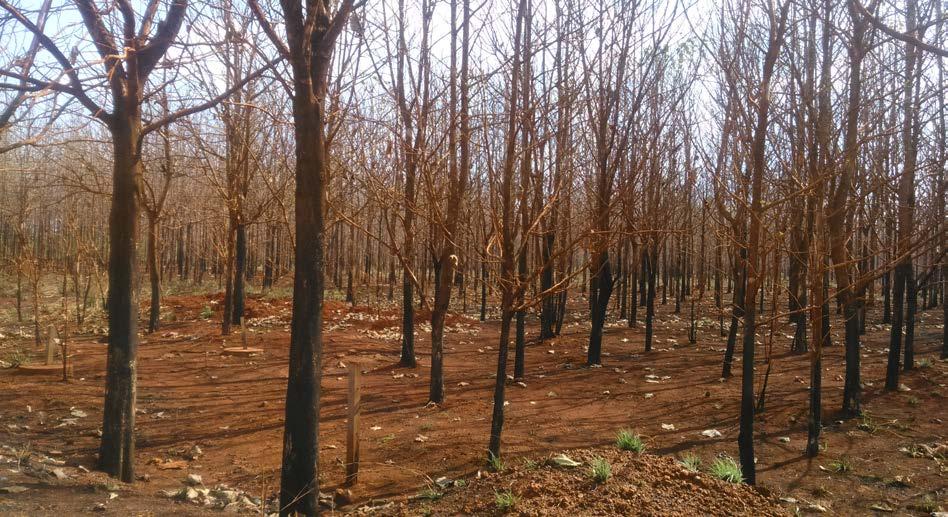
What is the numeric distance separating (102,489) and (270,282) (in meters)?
24.0

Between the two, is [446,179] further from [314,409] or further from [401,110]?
[314,409]

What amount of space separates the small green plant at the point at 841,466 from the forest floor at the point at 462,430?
0.02 m

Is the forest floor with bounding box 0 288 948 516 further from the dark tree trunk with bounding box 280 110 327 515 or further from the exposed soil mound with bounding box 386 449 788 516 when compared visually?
the dark tree trunk with bounding box 280 110 327 515

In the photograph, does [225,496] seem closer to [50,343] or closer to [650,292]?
[50,343]

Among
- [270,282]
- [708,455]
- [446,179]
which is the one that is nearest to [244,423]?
[446,179]

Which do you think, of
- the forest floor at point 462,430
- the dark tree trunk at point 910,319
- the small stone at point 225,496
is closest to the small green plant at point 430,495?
the forest floor at point 462,430

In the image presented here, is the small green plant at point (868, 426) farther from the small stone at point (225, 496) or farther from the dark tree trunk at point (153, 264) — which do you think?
the dark tree trunk at point (153, 264)

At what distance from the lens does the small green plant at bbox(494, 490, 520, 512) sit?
4047 mm

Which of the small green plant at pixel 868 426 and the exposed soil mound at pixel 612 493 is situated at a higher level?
the exposed soil mound at pixel 612 493

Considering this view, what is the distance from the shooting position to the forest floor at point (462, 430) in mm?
4891

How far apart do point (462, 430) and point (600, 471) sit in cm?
359

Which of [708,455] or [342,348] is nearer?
[708,455]

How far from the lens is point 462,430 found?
25.2 ft

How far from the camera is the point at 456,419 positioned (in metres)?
8.21
